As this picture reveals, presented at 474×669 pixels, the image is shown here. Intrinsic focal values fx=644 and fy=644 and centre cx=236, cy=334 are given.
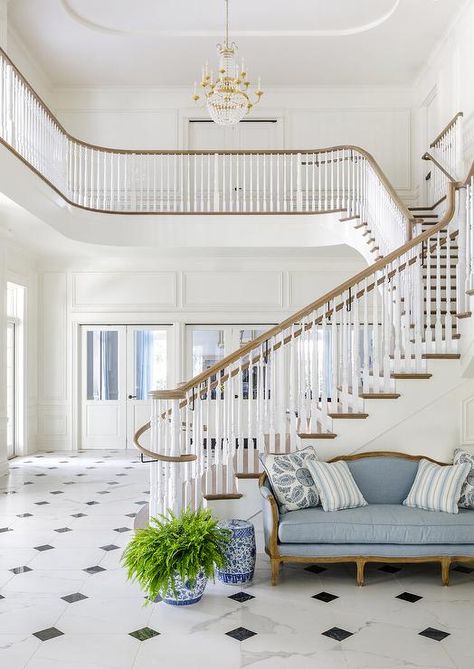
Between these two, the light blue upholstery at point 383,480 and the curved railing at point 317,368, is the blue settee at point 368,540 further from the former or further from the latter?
the curved railing at point 317,368

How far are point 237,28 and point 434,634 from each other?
881 cm

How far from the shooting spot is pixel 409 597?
4.29 metres

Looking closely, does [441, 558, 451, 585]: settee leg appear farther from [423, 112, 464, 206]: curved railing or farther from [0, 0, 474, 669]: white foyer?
[423, 112, 464, 206]: curved railing

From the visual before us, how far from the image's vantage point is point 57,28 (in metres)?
Result: 9.50

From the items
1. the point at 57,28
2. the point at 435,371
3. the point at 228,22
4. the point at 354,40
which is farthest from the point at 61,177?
the point at 435,371

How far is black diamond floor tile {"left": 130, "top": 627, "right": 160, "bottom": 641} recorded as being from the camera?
3.68m

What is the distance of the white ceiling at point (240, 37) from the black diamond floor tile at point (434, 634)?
8.13 metres

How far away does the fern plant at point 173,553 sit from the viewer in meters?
4.02

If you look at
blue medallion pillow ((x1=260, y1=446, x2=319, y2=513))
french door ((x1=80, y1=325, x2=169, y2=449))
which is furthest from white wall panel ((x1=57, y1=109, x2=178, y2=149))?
blue medallion pillow ((x1=260, y1=446, x2=319, y2=513))

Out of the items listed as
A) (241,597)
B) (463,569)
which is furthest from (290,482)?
(463,569)

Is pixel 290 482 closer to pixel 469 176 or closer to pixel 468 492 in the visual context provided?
pixel 468 492

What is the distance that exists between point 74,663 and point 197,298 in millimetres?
7836

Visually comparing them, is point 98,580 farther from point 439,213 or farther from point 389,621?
point 439,213

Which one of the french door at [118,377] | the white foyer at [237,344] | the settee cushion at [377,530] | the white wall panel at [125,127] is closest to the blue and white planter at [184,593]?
the white foyer at [237,344]
